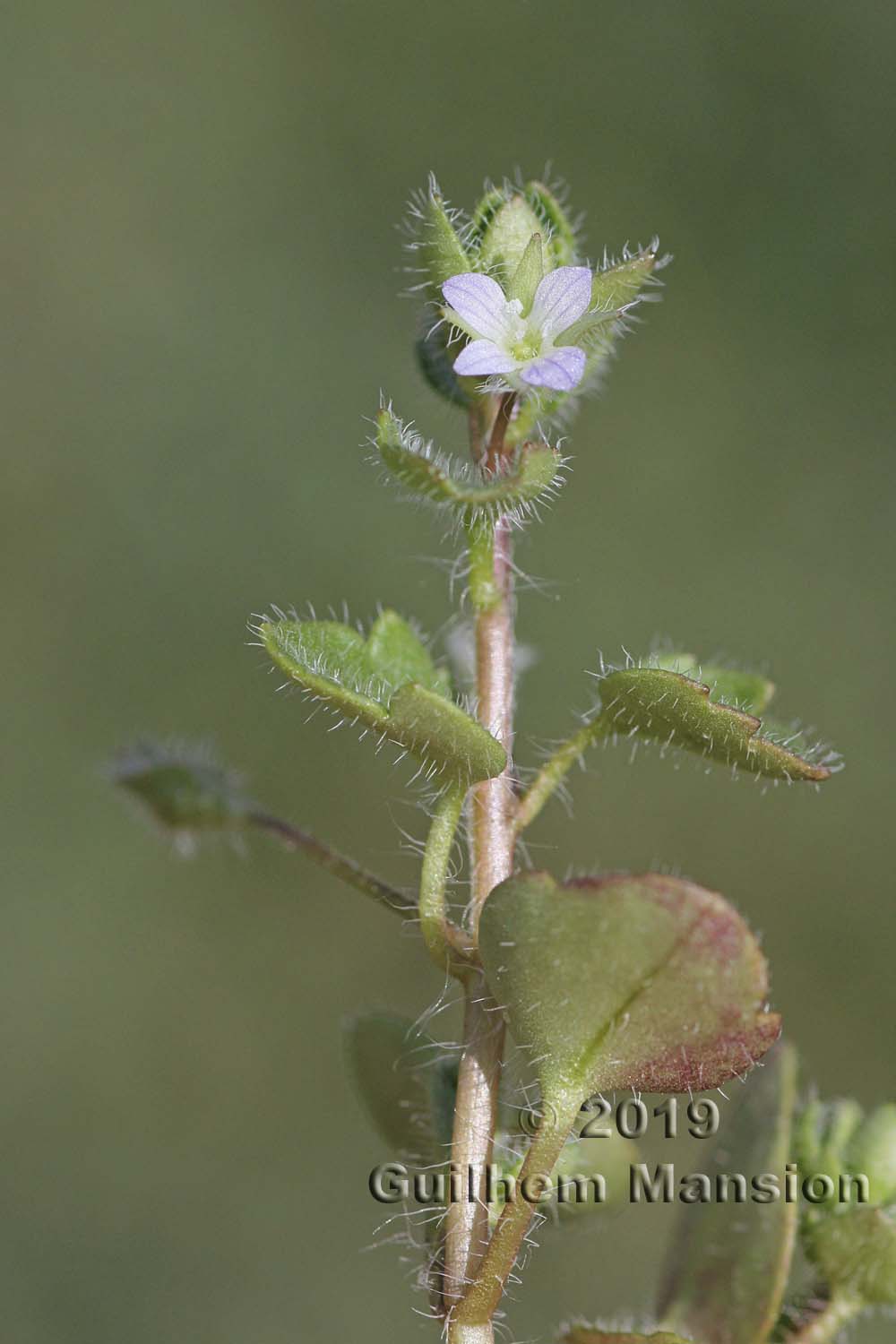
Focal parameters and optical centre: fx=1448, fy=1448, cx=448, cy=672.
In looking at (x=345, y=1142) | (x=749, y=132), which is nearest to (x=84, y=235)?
(x=749, y=132)

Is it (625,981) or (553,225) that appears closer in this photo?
(625,981)

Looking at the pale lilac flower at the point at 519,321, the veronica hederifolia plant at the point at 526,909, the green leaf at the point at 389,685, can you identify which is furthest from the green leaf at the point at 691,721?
the pale lilac flower at the point at 519,321

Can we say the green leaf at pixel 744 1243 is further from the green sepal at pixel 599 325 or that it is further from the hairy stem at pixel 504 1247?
the green sepal at pixel 599 325

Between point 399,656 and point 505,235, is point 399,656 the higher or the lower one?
the lower one

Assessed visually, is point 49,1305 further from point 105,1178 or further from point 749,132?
point 749,132

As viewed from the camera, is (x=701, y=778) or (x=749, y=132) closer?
(x=701, y=778)

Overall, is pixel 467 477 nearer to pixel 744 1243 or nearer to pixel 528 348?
pixel 528 348

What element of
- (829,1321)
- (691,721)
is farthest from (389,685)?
(829,1321)
